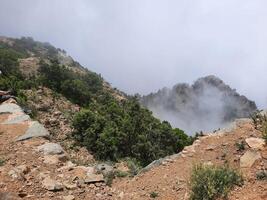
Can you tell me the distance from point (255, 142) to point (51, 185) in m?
6.09

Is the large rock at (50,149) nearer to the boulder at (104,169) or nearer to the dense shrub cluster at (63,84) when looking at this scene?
the boulder at (104,169)

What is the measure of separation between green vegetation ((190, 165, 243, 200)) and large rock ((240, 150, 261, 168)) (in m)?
1.04

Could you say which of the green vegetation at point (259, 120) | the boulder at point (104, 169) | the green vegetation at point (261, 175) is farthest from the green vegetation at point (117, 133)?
the green vegetation at point (261, 175)

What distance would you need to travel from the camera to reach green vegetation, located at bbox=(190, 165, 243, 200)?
364 inches

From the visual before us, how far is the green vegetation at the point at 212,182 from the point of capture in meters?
9.24

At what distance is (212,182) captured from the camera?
937cm

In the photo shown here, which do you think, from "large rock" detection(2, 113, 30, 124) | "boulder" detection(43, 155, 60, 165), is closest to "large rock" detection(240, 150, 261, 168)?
"boulder" detection(43, 155, 60, 165)

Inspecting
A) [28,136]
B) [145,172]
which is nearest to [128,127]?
[28,136]

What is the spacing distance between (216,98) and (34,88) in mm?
62981

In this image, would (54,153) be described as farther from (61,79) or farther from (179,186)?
(61,79)

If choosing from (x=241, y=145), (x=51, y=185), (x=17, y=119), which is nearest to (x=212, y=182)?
(x=241, y=145)

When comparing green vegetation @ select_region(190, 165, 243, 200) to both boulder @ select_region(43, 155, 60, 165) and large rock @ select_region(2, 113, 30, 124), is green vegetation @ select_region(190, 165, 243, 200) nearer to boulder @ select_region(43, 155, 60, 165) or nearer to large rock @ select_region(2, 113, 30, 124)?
boulder @ select_region(43, 155, 60, 165)

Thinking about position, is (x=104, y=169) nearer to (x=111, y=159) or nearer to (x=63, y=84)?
(x=111, y=159)

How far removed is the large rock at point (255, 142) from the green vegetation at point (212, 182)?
1.98 meters
